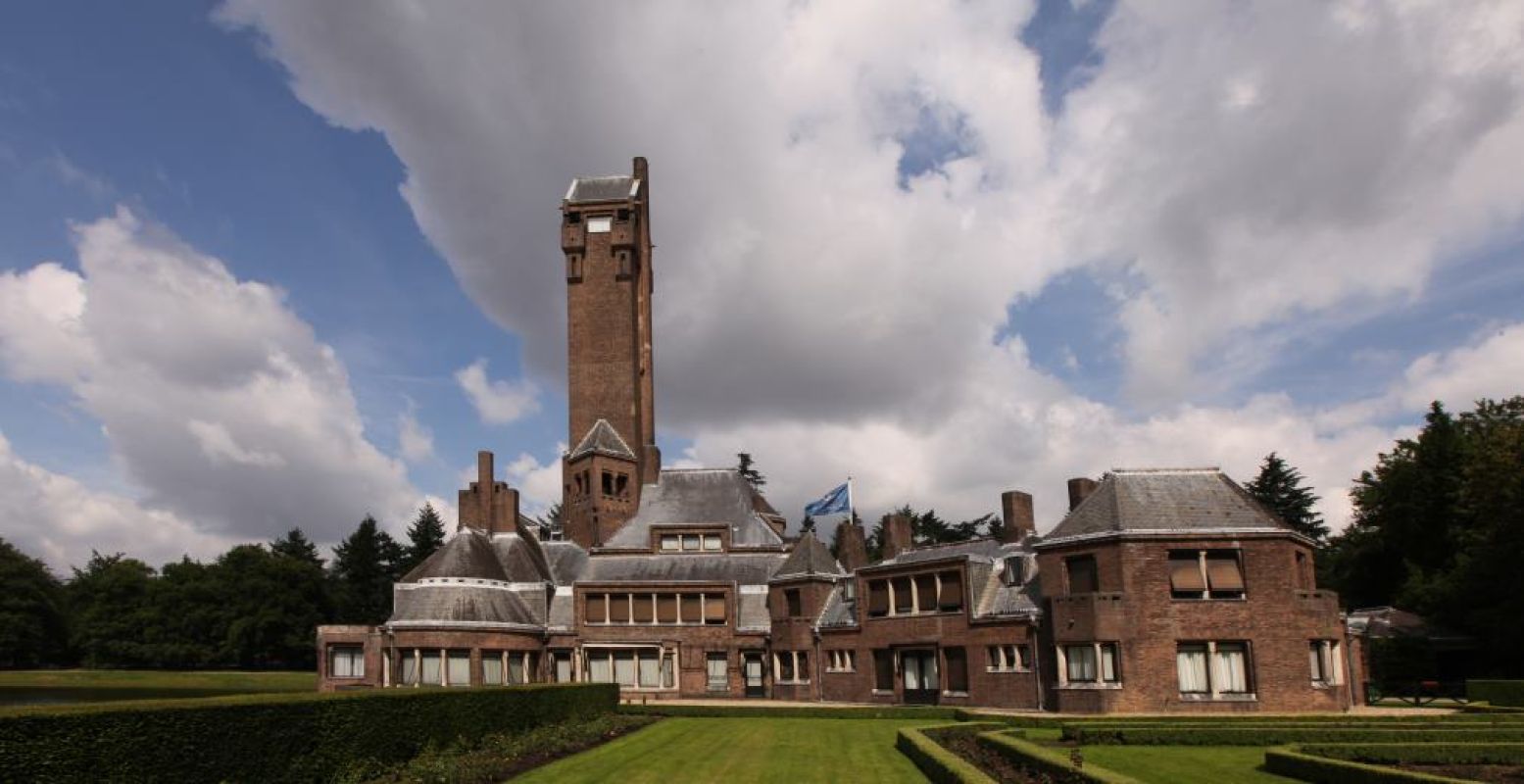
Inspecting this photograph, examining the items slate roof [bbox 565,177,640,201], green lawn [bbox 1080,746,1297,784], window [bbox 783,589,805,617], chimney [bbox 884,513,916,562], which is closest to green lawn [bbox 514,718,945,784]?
green lawn [bbox 1080,746,1297,784]

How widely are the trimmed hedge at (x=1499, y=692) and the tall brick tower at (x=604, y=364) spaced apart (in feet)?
143

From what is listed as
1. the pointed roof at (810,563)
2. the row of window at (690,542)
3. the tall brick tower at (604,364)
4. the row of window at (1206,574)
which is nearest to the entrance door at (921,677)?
the pointed roof at (810,563)

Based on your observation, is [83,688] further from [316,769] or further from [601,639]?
[316,769]

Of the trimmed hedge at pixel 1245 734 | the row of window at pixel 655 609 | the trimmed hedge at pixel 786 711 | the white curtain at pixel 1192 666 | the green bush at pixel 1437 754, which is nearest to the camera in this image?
the green bush at pixel 1437 754

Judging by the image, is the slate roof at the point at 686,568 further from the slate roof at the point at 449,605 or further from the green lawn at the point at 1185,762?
the green lawn at the point at 1185,762

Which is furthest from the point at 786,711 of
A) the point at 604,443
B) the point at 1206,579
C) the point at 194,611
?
the point at 194,611

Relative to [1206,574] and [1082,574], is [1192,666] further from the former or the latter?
[1082,574]

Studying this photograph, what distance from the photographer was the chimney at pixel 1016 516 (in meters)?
49.1

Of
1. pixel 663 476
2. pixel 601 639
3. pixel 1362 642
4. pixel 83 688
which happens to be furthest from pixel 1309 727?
pixel 83 688

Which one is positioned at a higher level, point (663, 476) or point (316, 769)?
point (663, 476)

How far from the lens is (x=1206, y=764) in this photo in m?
22.3

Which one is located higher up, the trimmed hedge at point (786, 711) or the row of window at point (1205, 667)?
the row of window at point (1205, 667)

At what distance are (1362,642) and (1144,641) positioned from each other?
1446 cm

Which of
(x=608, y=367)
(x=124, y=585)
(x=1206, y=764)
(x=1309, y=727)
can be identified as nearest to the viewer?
(x=1206, y=764)
